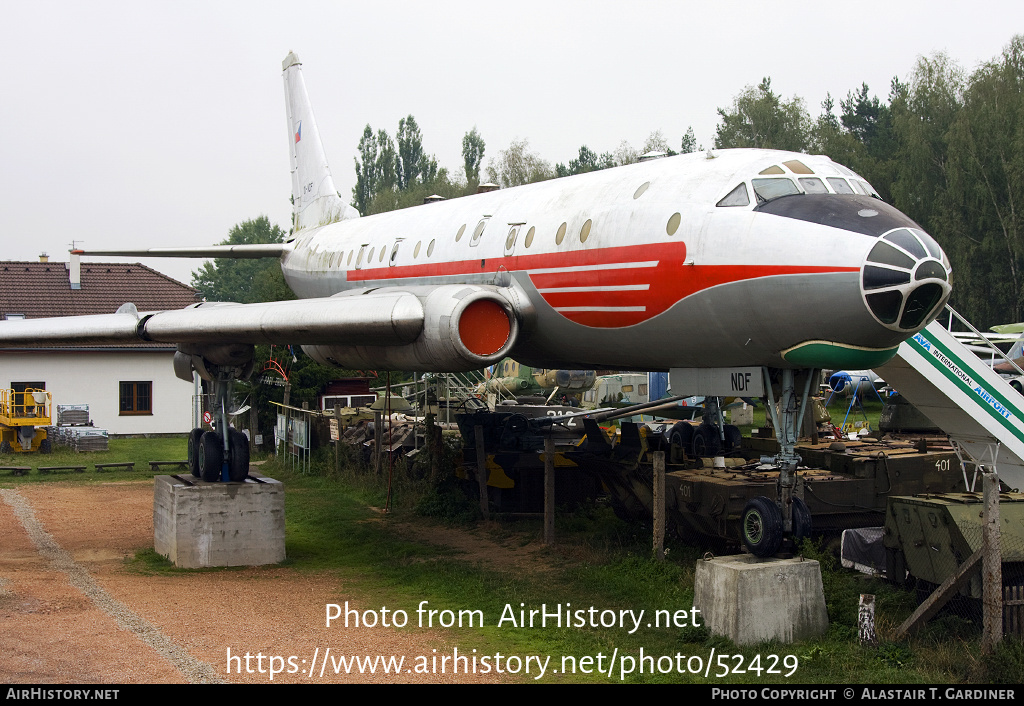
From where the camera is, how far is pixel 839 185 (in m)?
10.4

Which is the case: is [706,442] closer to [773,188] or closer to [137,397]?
[773,188]

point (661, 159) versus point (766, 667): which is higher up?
point (661, 159)

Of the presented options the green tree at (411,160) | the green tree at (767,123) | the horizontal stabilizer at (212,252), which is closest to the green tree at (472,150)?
the green tree at (411,160)

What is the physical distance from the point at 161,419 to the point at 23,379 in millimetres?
4528

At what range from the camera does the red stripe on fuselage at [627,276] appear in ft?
33.0

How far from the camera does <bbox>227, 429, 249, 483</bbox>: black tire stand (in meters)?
14.1

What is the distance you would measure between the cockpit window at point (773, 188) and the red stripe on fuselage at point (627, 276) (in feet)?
3.17

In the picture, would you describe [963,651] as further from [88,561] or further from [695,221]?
[88,561]

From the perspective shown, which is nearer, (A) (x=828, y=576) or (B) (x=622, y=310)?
(A) (x=828, y=576)

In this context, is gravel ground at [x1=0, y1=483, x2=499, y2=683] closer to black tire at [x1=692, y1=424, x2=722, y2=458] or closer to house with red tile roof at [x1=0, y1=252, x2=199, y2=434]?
black tire at [x1=692, y1=424, x2=722, y2=458]

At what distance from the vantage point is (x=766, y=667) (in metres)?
8.50

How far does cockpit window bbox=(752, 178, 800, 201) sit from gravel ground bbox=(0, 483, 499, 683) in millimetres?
5649

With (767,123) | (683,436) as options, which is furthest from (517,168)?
(683,436)
